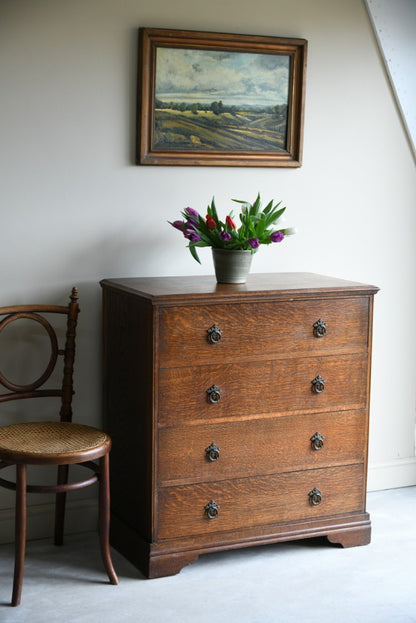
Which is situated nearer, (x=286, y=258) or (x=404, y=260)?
(x=286, y=258)

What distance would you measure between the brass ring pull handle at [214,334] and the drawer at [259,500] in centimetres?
53

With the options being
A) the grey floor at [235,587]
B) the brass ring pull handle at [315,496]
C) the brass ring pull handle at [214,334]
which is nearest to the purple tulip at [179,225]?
the brass ring pull handle at [214,334]

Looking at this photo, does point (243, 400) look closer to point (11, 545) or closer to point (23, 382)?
point (23, 382)

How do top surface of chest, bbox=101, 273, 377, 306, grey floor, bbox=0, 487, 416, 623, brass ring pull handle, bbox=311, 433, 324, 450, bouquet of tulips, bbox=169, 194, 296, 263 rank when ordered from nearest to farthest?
grey floor, bbox=0, 487, 416, 623
top surface of chest, bbox=101, 273, 377, 306
bouquet of tulips, bbox=169, 194, 296, 263
brass ring pull handle, bbox=311, 433, 324, 450

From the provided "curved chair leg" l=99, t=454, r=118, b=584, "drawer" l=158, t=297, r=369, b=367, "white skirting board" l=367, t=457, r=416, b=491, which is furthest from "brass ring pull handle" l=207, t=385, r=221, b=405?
"white skirting board" l=367, t=457, r=416, b=491

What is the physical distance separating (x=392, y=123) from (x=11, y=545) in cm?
244

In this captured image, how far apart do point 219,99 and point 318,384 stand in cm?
122

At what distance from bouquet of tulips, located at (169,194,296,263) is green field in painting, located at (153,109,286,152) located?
0.34m

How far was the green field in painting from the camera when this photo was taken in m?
3.39

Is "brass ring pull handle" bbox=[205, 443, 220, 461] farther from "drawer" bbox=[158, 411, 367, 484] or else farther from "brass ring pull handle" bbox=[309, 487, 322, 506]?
"brass ring pull handle" bbox=[309, 487, 322, 506]

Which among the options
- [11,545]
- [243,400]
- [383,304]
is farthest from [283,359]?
[11,545]

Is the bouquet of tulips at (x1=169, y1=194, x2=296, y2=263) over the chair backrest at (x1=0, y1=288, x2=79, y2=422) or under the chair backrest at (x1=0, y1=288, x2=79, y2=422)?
over

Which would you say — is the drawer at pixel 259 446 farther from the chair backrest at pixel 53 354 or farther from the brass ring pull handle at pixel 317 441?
the chair backrest at pixel 53 354

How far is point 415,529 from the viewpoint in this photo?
3.58 meters
